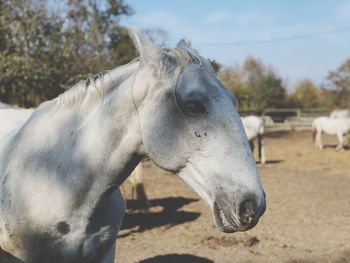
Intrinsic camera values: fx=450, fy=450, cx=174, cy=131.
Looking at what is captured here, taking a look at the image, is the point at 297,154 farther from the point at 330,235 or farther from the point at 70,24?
the point at 330,235

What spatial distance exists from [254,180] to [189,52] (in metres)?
0.61

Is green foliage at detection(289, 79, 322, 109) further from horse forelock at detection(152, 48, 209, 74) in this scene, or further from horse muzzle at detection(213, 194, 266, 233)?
horse muzzle at detection(213, 194, 266, 233)

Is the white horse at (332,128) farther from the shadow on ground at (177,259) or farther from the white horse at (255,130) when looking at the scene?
the shadow on ground at (177,259)

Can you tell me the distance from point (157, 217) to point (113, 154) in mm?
5620

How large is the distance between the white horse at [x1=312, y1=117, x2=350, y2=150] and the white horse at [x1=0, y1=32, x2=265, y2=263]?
57.8 feet

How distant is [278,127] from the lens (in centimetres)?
2794

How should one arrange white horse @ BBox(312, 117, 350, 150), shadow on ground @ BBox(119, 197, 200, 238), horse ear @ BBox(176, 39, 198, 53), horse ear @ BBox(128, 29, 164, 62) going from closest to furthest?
horse ear @ BBox(128, 29, 164, 62) < horse ear @ BBox(176, 39, 198, 53) < shadow on ground @ BBox(119, 197, 200, 238) < white horse @ BBox(312, 117, 350, 150)

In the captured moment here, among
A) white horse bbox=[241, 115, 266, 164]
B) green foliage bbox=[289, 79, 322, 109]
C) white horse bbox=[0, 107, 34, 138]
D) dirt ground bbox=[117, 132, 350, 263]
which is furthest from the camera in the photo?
green foliage bbox=[289, 79, 322, 109]

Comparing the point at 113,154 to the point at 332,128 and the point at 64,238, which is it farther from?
the point at 332,128

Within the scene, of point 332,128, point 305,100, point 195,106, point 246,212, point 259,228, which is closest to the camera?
point 246,212

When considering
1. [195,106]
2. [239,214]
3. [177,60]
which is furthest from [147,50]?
[239,214]

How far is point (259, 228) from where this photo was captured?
6.54 meters

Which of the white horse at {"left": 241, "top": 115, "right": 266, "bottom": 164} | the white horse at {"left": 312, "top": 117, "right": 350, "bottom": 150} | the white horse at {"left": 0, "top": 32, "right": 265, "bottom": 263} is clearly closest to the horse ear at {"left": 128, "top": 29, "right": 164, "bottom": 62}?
the white horse at {"left": 0, "top": 32, "right": 265, "bottom": 263}

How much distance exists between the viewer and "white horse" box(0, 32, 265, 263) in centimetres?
168
